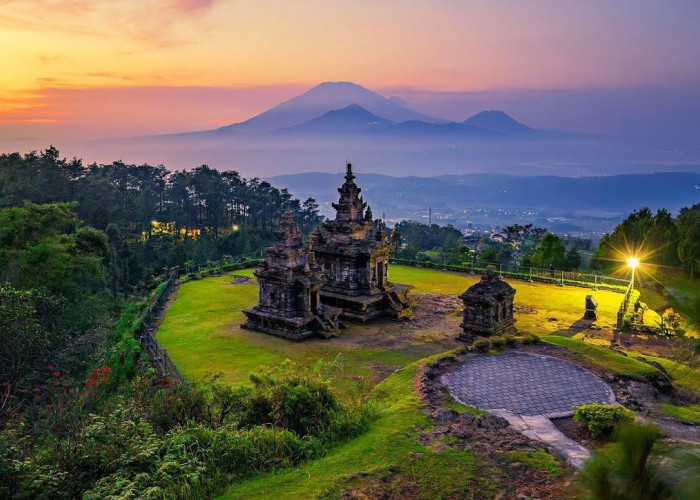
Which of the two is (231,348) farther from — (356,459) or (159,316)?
(356,459)

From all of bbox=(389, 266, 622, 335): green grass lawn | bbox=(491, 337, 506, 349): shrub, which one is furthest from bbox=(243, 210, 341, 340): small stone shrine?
bbox=(389, 266, 622, 335): green grass lawn

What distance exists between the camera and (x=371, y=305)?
27688mm

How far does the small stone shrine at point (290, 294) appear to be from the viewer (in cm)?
2445

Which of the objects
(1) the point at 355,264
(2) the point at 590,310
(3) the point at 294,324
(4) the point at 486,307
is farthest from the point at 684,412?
(1) the point at 355,264

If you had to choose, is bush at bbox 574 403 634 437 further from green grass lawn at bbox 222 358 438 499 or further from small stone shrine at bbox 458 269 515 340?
small stone shrine at bbox 458 269 515 340

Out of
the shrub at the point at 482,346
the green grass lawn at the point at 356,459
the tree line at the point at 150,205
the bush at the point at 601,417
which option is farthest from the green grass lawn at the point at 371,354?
the tree line at the point at 150,205

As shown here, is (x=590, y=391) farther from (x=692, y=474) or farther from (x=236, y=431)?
(x=692, y=474)

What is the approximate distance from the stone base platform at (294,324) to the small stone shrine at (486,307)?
19.6 ft

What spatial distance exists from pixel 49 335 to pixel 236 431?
15.4 m

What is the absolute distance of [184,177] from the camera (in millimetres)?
73438

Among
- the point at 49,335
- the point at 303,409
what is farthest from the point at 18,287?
the point at 303,409

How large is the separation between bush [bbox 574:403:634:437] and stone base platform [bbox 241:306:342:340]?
13.2m

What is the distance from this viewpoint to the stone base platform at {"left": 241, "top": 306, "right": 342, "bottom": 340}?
24172mm

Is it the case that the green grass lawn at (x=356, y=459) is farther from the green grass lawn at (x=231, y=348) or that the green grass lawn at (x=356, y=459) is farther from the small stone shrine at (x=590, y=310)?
the small stone shrine at (x=590, y=310)
